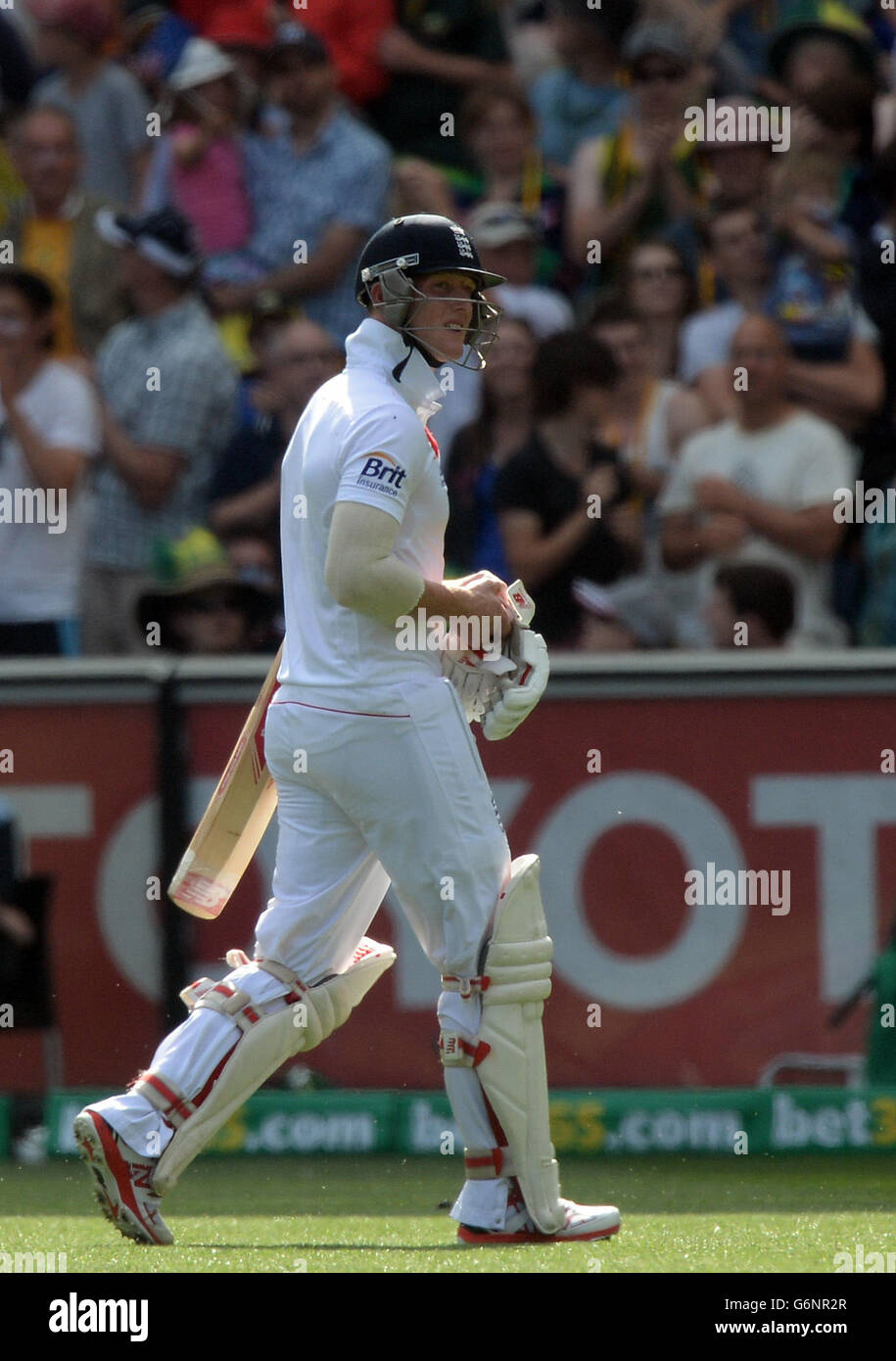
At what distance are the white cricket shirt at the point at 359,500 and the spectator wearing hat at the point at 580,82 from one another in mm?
4457

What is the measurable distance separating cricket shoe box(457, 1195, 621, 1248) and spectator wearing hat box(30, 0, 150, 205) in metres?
5.86

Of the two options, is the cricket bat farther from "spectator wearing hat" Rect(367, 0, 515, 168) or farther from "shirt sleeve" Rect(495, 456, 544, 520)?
"spectator wearing hat" Rect(367, 0, 515, 168)

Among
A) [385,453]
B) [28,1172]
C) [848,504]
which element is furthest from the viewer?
[848,504]

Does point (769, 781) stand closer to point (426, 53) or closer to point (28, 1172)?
point (28, 1172)

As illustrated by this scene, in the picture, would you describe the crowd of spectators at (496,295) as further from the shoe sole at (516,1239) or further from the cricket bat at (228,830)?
the shoe sole at (516,1239)

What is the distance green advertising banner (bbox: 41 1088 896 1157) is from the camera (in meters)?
6.52

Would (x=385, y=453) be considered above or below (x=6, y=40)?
below

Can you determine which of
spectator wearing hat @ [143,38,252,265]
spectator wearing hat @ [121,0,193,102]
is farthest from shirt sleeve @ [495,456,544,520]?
spectator wearing hat @ [121,0,193,102]

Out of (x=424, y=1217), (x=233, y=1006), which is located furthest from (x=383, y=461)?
(x=424, y=1217)

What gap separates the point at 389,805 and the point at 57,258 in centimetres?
511

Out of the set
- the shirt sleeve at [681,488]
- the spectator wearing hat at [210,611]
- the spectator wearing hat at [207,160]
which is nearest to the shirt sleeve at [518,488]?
the shirt sleeve at [681,488]

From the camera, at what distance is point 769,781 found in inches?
269

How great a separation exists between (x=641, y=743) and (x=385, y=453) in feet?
8.57

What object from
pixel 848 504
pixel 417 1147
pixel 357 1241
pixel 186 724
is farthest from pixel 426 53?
pixel 357 1241
